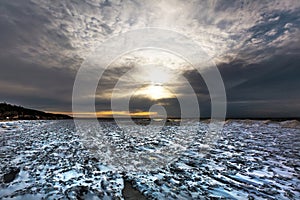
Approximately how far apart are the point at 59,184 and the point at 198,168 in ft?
22.0

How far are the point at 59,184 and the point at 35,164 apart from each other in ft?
13.0

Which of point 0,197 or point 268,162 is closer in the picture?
point 0,197

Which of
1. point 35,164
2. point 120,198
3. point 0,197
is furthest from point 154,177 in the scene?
point 35,164

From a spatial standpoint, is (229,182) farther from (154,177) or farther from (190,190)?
(154,177)

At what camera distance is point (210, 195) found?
6125mm

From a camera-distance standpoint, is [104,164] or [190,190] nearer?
[190,190]

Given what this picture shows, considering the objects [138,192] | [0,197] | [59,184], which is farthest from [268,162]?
[0,197]

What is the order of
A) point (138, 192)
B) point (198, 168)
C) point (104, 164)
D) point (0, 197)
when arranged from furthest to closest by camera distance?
point (104, 164)
point (198, 168)
point (138, 192)
point (0, 197)

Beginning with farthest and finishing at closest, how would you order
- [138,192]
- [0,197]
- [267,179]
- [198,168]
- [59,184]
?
[198,168] < [267,179] < [59,184] < [138,192] < [0,197]

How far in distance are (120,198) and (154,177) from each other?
2.31 m

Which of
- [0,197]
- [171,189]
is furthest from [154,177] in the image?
[0,197]

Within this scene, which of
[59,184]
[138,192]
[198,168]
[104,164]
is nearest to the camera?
[138,192]

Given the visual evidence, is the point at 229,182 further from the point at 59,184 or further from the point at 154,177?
the point at 59,184

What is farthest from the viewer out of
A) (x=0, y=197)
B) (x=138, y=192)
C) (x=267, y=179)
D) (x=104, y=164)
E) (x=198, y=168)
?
(x=104, y=164)
